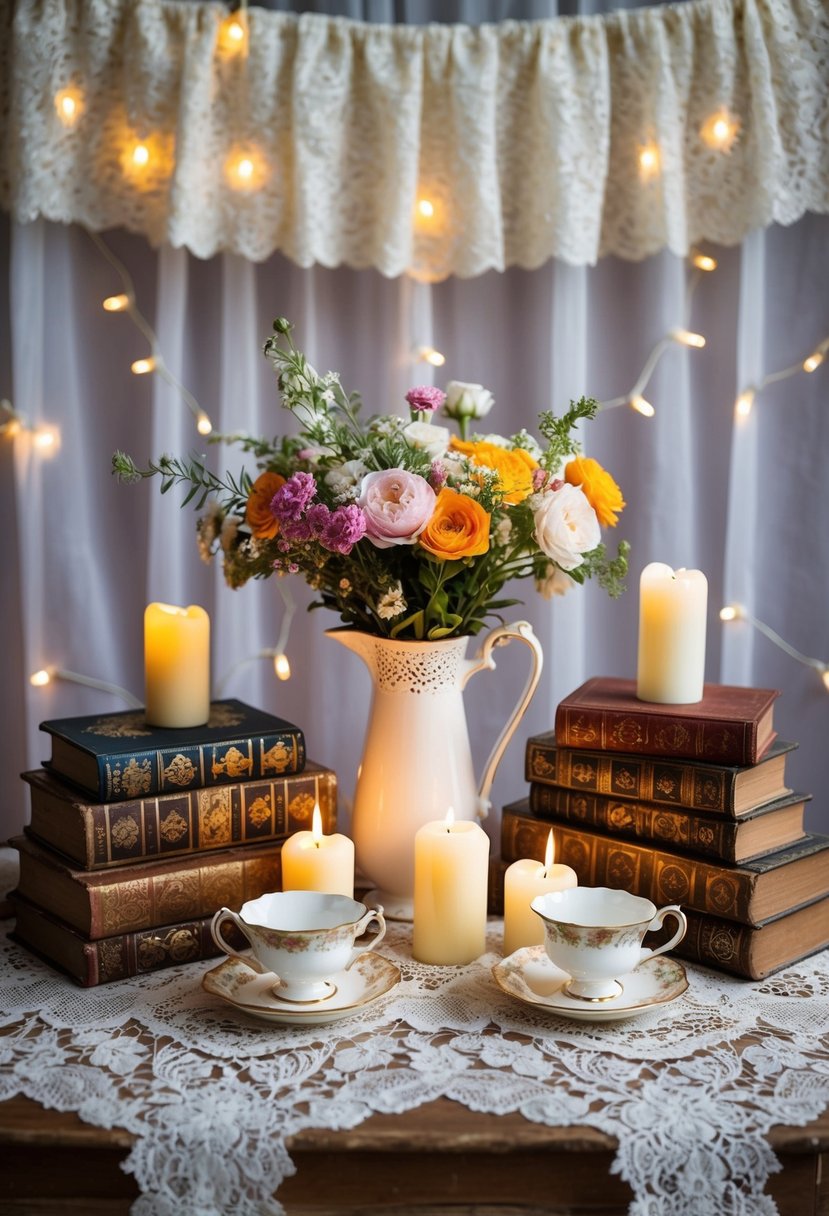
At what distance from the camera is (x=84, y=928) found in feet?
3.59

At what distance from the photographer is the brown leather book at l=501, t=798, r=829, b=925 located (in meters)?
1.10

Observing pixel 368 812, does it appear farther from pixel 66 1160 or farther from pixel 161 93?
pixel 161 93

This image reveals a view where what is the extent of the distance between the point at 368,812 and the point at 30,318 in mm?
827

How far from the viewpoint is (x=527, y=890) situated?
44.6 inches

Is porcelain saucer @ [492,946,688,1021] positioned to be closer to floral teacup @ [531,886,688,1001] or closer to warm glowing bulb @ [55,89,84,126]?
floral teacup @ [531,886,688,1001]

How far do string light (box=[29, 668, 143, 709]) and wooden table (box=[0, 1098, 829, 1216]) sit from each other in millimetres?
807

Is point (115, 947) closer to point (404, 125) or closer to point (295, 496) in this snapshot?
point (295, 496)

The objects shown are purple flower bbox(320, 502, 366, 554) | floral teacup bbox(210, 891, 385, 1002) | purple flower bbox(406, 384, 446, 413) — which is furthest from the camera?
purple flower bbox(406, 384, 446, 413)

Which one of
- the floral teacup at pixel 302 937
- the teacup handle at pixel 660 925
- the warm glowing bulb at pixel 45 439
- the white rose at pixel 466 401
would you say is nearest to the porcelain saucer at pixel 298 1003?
the floral teacup at pixel 302 937

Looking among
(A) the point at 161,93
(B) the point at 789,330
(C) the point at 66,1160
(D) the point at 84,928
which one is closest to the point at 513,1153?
(C) the point at 66,1160

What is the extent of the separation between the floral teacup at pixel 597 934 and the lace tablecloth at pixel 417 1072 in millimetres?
42

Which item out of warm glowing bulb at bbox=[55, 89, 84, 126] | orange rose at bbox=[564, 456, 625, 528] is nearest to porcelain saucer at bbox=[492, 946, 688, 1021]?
orange rose at bbox=[564, 456, 625, 528]

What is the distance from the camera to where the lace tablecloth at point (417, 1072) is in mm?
841

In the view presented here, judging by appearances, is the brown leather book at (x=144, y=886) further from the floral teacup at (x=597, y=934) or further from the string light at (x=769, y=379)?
the string light at (x=769, y=379)
